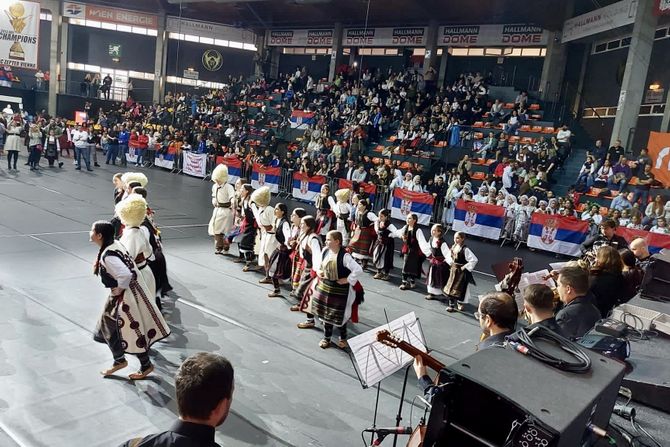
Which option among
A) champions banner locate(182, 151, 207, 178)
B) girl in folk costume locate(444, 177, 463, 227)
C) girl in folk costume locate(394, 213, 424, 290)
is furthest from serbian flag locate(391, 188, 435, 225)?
champions banner locate(182, 151, 207, 178)

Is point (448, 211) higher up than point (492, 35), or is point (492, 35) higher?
point (492, 35)

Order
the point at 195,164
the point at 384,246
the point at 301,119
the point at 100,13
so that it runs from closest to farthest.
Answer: the point at 384,246, the point at 195,164, the point at 301,119, the point at 100,13

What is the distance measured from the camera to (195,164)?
21391mm

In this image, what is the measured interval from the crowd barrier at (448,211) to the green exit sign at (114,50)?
648 inches

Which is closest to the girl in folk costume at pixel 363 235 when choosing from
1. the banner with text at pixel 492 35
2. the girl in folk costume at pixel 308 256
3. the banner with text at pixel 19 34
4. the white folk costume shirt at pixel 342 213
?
the white folk costume shirt at pixel 342 213

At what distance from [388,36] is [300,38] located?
19.9ft

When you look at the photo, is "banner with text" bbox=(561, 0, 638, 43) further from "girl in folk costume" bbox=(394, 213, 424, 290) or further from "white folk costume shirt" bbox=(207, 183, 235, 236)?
"white folk costume shirt" bbox=(207, 183, 235, 236)

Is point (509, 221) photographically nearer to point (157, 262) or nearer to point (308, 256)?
point (308, 256)

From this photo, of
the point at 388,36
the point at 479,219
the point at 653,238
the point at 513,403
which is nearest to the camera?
the point at 513,403

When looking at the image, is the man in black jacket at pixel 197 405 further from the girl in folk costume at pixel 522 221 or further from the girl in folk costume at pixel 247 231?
the girl in folk costume at pixel 522 221

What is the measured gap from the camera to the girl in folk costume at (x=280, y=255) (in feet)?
25.7

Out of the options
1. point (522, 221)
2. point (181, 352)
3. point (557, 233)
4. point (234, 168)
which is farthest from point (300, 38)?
point (181, 352)

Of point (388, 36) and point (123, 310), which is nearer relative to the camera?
point (123, 310)

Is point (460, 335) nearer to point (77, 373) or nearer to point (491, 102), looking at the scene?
point (77, 373)
